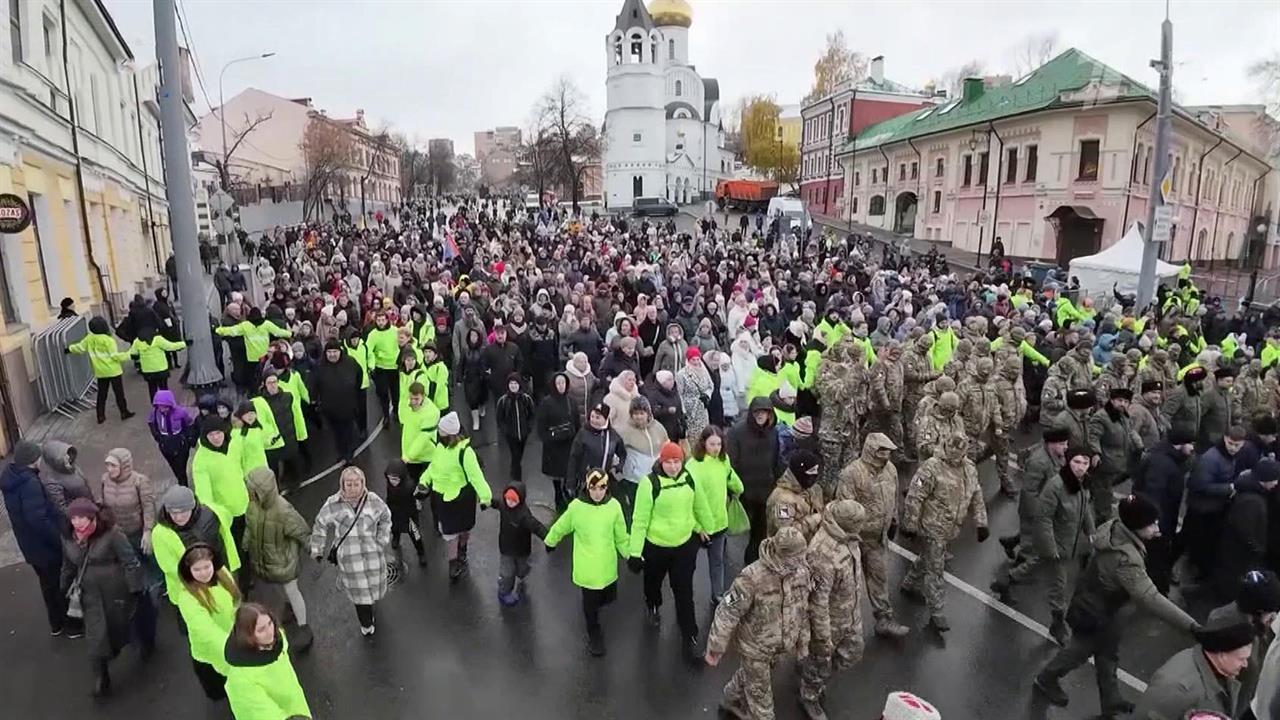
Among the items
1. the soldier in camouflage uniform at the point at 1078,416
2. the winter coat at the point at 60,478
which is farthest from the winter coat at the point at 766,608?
the winter coat at the point at 60,478

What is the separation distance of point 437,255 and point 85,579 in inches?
785

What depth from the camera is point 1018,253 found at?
34.6 metres

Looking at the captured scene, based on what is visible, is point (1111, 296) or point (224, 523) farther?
point (1111, 296)

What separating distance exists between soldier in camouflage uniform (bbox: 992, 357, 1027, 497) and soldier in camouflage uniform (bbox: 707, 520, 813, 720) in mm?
5138

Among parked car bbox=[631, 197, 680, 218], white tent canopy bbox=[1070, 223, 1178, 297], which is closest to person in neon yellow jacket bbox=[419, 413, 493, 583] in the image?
white tent canopy bbox=[1070, 223, 1178, 297]

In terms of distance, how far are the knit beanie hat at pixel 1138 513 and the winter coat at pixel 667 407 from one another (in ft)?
13.7

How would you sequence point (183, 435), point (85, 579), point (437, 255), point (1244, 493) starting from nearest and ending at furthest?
point (85, 579) < point (1244, 493) < point (183, 435) < point (437, 255)

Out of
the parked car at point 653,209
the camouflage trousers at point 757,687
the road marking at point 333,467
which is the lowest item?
the road marking at point 333,467

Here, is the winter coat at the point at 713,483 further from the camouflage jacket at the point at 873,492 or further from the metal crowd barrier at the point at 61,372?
the metal crowd barrier at the point at 61,372

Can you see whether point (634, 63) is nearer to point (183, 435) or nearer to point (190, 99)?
point (190, 99)

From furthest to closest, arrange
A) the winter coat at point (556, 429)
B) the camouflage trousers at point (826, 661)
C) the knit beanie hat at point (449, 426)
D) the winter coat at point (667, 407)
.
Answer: the winter coat at point (667, 407) → the winter coat at point (556, 429) → the knit beanie hat at point (449, 426) → the camouflage trousers at point (826, 661)

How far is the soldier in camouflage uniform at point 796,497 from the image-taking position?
17.5ft

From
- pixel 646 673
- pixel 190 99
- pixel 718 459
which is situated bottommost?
pixel 646 673

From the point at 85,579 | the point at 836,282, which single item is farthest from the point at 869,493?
the point at 836,282
